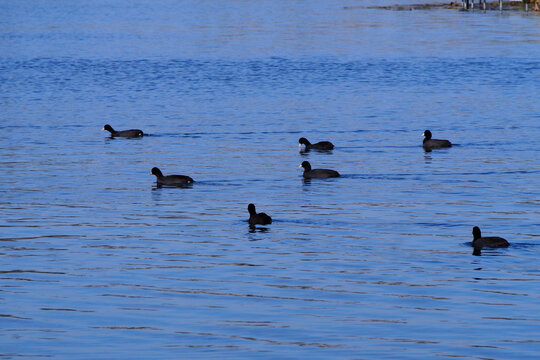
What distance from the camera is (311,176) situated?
3572 cm

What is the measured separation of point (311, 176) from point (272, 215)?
243 inches

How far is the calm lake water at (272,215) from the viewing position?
63.8ft

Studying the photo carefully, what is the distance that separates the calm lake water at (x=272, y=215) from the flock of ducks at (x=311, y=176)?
0.31 m

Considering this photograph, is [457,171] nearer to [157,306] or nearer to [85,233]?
[85,233]

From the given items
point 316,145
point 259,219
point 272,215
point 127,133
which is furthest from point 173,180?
point 127,133

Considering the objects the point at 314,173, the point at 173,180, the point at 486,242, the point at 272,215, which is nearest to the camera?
the point at 486,242

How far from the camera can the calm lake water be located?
1944cm

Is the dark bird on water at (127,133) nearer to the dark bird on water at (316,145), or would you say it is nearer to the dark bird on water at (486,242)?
the dark bird on water at (316,145)

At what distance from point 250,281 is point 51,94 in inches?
1785

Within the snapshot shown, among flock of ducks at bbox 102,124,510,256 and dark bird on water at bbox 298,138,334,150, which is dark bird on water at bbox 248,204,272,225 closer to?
flock of ducks at bbox 102,124,510,256

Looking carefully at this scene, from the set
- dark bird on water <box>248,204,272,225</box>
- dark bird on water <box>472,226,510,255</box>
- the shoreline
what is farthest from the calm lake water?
the shoreline

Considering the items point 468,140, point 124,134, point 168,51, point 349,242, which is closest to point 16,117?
point 124,134

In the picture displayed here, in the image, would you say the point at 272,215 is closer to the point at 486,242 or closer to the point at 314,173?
the point at 314,173

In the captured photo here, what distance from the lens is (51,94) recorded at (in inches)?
2586
